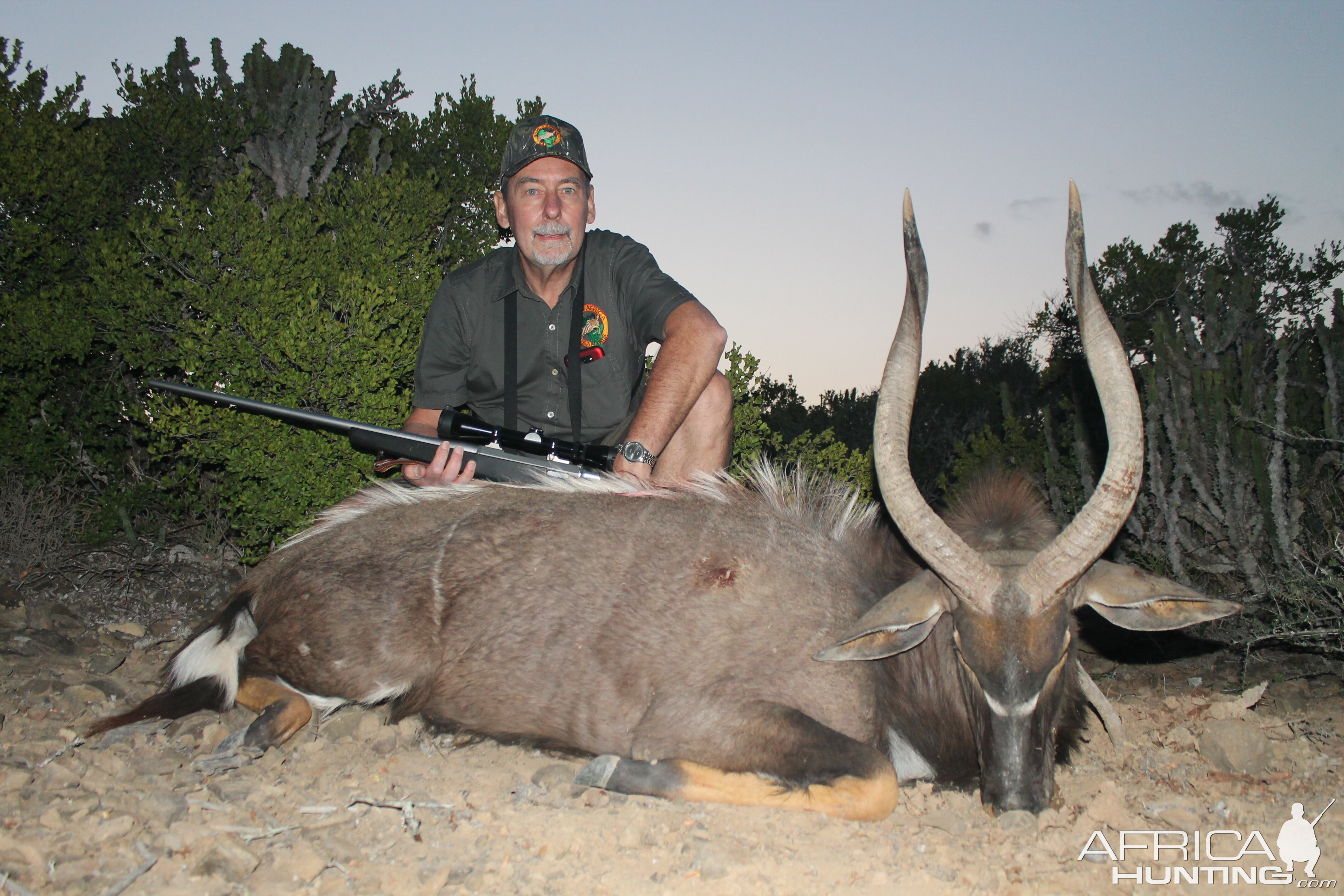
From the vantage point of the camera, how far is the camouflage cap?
5535 millimetres

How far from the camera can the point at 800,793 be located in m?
3.16

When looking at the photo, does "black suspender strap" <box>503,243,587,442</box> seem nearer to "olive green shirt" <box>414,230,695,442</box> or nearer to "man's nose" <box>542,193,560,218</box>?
"olive green shirt" <box>414,230,695,442</box>

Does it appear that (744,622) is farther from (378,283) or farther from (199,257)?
(199,257)

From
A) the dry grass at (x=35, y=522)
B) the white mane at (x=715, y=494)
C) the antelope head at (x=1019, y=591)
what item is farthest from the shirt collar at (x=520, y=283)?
the dry grass at (x=35, y=522)

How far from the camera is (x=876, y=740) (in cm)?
342

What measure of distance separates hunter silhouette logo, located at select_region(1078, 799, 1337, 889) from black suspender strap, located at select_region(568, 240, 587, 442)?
3492 millimetres

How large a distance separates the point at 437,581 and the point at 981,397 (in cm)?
1349

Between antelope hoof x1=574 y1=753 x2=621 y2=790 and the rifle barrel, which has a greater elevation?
the rifle barrel

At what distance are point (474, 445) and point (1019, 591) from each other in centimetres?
294

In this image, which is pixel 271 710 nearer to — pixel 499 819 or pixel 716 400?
pixel 499 819

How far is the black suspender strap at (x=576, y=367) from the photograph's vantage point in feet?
18.0

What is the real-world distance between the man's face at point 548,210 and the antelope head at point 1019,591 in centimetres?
277

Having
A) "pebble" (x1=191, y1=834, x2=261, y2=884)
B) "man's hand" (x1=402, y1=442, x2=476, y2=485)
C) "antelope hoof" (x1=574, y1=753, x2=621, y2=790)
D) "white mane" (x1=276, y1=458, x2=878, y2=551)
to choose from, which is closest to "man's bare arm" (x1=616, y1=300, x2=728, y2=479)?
"white mane" (x1=276, y1=458, x2=878, y2=551)

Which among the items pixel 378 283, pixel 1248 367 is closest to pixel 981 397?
pixel 1248 367
